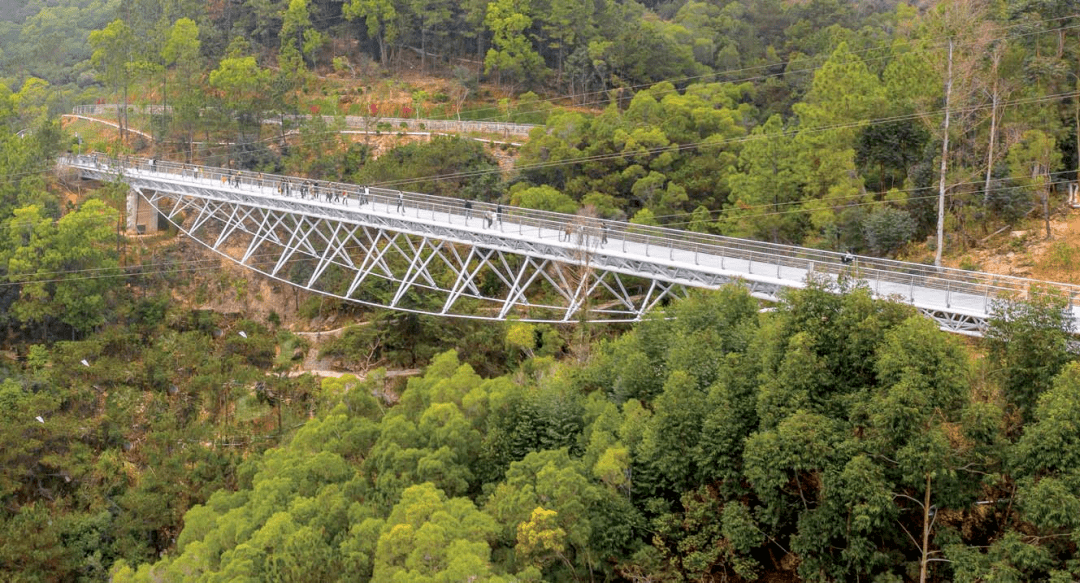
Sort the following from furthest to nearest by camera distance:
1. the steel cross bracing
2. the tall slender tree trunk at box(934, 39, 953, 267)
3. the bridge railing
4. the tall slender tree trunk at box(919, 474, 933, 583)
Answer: the tall slender tree trunk at box(934, 39, 953, 267) → the steel cross bracing → the bridge railing → the tall slender tree trunk at box(919, 474, 933, 583)

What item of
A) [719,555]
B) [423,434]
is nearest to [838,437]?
[719,555]

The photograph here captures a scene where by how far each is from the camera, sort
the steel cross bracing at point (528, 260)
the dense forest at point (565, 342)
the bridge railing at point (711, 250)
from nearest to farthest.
Result: 1. the dense forest at point (565, 342)
2. the bridge railing at point (711, 250)
3. the steel cross bracing at point (528, 260)

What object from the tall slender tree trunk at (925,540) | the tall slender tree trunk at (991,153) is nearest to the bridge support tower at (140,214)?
the tall slender tree trunk at (991,153)

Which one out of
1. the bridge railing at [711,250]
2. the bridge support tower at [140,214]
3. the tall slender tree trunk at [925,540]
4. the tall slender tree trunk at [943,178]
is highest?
the tall slender tree trunk at [943,178]

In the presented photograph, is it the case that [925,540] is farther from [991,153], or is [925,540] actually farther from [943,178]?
[991,153]

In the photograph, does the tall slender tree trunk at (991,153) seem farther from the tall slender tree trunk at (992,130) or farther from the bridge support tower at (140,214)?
the bridge support tower at (140,214)

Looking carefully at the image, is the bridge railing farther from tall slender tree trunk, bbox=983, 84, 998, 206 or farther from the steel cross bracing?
tall slender tree trunk, bbox=983, 84, 998, 206

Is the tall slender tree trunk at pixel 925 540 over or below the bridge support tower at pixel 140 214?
below

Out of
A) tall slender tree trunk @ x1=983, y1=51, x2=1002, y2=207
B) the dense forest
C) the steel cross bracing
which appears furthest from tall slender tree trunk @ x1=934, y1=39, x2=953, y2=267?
tall slender tree trunk @ x1=983, y1=51, x2=1002, y2=207
